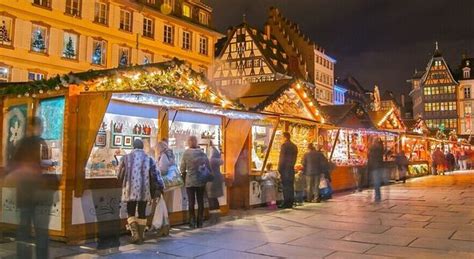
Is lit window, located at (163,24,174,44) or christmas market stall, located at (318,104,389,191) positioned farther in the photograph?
lit window, located at (163,24,174,44)

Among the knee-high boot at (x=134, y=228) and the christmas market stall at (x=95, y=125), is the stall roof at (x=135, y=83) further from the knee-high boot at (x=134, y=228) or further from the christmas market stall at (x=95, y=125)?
the knee-high boot at (x=134, y=228)

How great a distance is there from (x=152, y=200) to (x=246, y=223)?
224cm

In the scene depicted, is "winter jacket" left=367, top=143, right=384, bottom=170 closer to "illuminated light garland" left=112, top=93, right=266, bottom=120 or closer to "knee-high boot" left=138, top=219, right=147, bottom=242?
"illuminated light garland" left=112, top=93, right=266, bottom=120

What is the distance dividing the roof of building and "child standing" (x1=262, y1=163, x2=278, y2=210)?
1353 inches

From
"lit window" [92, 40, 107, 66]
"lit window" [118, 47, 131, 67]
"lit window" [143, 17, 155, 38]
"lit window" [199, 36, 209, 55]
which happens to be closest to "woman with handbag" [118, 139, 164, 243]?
"lit window" [92, 40, 107, 66]

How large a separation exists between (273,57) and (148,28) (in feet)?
62.5

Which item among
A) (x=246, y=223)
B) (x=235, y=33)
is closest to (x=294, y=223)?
(x=246, y=223)

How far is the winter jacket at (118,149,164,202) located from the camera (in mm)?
7426

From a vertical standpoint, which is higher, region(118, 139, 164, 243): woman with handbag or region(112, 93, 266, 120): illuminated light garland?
region(112, 93, 266, 120): illuminated light garland

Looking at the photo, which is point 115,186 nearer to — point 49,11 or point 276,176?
point 276,176

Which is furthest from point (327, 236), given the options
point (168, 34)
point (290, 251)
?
point (168, 34)

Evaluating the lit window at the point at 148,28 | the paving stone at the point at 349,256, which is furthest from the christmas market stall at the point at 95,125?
the lit window at the point at 148,28

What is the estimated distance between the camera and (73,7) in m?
28.9

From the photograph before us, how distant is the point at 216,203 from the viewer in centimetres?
987
